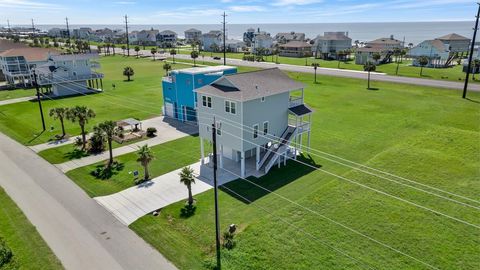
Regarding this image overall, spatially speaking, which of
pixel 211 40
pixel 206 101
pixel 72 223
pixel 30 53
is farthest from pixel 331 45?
pixel 72 223

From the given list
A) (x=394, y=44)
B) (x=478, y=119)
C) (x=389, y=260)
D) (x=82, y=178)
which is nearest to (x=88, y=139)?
(x=82, y=178)

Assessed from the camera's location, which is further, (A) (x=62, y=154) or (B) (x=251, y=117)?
(A) (x=62, y=154)

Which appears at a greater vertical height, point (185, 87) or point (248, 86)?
point (248, 86)

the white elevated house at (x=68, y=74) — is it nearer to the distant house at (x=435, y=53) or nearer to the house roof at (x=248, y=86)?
the house roof at (x=248, y=86)

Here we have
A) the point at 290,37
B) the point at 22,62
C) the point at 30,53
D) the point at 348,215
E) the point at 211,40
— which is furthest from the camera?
the point at 290,37

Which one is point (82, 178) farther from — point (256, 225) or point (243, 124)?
point (256, 225)

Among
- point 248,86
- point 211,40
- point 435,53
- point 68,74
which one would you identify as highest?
point 211,40

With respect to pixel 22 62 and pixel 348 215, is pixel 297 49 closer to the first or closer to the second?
pixel 22 62

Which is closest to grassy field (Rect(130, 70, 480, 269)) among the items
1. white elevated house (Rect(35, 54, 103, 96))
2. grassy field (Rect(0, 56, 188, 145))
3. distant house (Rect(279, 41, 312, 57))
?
grassy field (Rect(0, 56, 188, 145))
